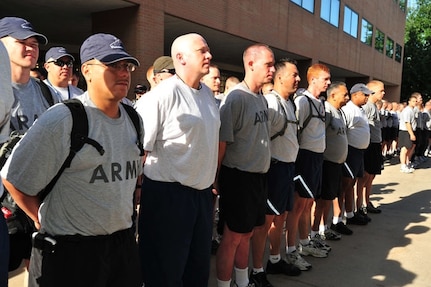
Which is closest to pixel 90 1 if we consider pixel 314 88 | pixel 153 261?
pixel 314 88

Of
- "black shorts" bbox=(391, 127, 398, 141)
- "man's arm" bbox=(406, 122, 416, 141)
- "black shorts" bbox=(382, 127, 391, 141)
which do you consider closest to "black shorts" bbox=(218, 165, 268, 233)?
"man's arm" bbox=(406, 122, 416, 141)

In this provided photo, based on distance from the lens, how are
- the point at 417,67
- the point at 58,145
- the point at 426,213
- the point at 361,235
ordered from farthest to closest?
the point at 417,67, the point at 426,213, the point at 361,235, the point at 58,145

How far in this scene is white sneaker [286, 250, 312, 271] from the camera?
4.01 meters

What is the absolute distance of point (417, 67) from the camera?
3422 cm

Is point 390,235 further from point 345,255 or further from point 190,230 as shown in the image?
point 190,230

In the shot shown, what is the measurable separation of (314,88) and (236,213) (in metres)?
A: 1.99

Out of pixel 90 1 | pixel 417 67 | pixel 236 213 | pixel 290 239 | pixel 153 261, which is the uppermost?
pixel 417 67

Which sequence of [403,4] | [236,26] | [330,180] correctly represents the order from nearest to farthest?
[330,180], [236,26], [403,4]

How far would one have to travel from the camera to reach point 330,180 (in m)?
4.67

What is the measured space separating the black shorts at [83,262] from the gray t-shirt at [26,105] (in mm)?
1029

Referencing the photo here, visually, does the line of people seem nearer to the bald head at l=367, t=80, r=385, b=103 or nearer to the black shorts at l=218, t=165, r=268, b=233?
the black shorts at l=218, t=165, r=268, b=233

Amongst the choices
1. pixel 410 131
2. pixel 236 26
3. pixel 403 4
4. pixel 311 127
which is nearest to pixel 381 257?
pixel 311 127

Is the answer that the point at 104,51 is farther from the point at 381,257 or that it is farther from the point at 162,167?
the point at 381,257

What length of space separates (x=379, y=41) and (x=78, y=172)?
28.8 meters
